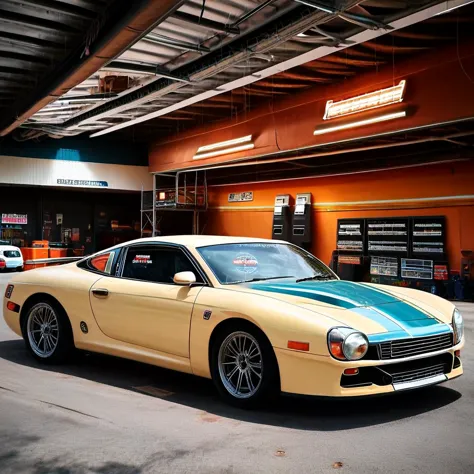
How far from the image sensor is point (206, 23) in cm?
1037

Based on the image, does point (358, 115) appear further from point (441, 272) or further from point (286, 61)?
point (441, 272)

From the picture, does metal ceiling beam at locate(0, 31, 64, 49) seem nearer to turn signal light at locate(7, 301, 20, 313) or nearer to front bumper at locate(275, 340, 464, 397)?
turn signal light at locate(7, 301, 20, 313)

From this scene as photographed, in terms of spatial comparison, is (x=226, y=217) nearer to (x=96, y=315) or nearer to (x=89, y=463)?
(x=96, y=315)

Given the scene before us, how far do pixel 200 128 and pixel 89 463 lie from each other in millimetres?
18868

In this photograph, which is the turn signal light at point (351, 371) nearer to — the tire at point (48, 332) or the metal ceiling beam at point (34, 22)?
the tire at point (48, 332)

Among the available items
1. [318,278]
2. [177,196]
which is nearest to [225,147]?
[177,196]

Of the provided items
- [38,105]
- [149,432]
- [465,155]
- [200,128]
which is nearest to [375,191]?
[465,155]

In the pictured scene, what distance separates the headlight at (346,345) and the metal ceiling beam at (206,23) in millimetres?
7404

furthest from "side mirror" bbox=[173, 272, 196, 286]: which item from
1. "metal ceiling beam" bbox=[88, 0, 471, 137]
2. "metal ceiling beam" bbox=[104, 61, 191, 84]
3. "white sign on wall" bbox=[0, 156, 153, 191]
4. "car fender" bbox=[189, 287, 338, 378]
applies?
"white sign on wall" bbox=[0, 156, 153, 191]

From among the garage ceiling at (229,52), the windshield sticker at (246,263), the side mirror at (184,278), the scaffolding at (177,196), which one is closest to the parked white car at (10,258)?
the scaffolding at (177,196)

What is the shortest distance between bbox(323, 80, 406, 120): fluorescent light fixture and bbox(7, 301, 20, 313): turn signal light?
972 cm

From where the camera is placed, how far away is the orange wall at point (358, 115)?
1243cm

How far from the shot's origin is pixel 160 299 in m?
5.41

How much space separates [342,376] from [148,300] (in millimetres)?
2039
